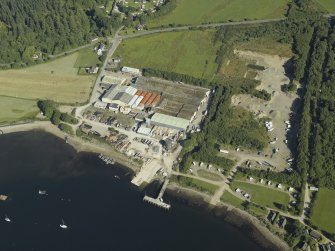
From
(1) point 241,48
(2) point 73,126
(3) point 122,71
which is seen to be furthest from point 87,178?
(1) point 241,48

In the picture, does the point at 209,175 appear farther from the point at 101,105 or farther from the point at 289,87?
the point at 289,87

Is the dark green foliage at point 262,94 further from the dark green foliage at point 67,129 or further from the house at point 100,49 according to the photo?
the house at point 100,49

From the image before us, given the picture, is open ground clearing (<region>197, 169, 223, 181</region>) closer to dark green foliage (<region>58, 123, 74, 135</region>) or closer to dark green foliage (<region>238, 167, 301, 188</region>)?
dark green foliage (<region>238, 167, 301, 188</region>)

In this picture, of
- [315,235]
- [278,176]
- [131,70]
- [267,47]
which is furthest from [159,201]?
[267,47]

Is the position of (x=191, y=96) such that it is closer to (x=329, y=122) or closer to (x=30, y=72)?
(x=329, y=122)

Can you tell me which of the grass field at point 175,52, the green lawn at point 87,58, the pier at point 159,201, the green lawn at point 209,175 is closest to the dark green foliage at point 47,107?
the green lawn at point 87,58

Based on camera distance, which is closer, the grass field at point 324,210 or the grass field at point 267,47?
the grass field at point 324,210
